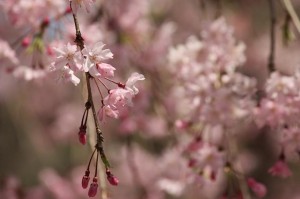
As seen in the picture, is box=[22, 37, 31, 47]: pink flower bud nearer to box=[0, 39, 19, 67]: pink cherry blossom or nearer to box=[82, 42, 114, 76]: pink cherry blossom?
box=[0, 39, 19, 67]: pink cherry blossom

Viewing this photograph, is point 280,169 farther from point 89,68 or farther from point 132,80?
point 89,68

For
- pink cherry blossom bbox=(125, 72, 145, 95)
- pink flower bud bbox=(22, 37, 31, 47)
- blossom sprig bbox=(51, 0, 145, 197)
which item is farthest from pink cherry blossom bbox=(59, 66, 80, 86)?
pink flower bud bbox=(22, 37, 31, 47)

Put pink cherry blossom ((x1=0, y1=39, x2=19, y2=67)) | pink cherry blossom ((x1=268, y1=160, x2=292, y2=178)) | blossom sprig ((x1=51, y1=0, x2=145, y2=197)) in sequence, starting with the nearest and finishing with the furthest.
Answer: blossom sprig ((x1=51, y1=0, x2=145, y2=197))
pink cherry blossom ((x1=268, y1=160, x2=292, y2=178))
pink cherry blossom ((x1=0, y1=39, x2=19, y2=67))

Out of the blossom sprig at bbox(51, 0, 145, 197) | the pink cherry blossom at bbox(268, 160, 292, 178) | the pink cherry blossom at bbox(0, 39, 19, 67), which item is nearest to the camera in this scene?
the blossom sprig at bbox(51, 0, 145, 197)

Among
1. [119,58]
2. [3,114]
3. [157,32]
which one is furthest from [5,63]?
[3,114]

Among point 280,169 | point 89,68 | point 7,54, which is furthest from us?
point 7,54

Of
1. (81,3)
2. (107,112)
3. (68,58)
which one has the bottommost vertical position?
(107,112)

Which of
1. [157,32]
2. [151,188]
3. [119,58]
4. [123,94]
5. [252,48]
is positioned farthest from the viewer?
[252,48]

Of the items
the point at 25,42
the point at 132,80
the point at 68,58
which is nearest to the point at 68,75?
the point at 68,58

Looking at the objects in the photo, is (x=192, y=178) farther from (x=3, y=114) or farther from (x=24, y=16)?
(x=3, y=114)

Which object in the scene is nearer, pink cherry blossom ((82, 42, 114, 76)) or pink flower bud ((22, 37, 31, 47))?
pink cherry blossom ((82, 42, 114, 76))

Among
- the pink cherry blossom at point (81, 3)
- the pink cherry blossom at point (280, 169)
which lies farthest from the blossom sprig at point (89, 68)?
the pink cherry blossom at point (280, 169)
